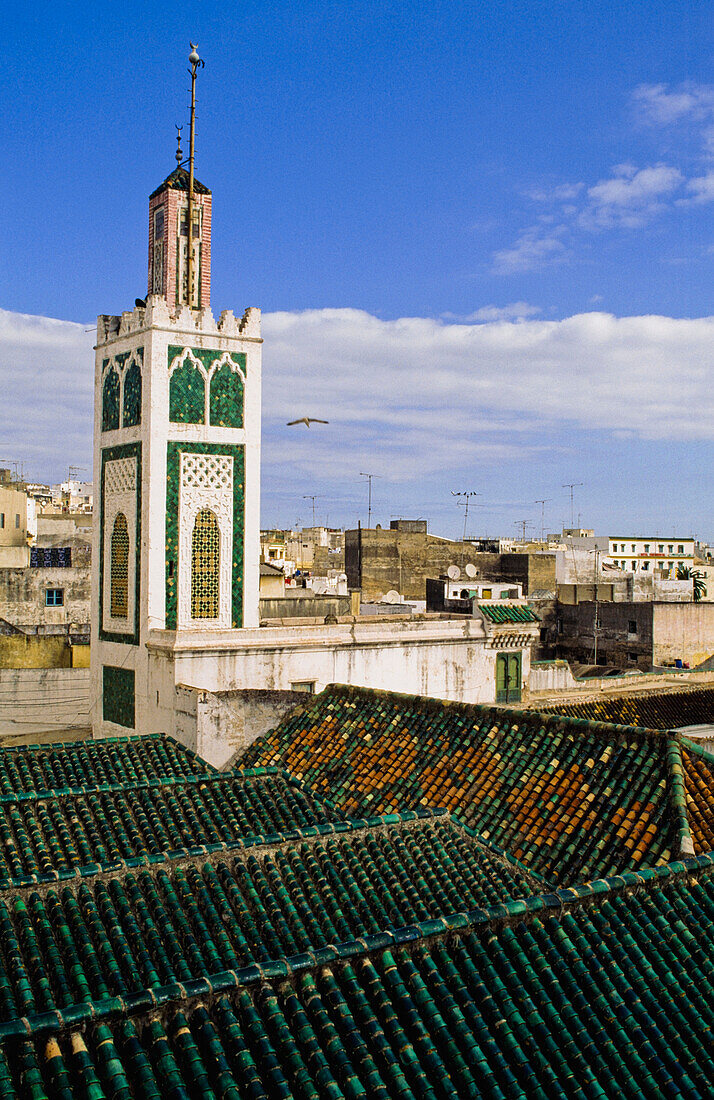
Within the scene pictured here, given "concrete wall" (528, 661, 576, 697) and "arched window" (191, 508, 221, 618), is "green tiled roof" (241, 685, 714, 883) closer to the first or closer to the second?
"arched window" (191, 508, 221, 618)

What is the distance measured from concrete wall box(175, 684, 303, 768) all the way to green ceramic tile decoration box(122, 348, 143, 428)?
5.04 metres

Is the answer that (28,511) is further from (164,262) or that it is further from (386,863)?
(386,863)

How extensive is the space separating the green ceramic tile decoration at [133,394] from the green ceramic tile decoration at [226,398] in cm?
128

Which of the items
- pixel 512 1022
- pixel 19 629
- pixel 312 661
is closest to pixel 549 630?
pixel 19 629

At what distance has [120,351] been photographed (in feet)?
55.7

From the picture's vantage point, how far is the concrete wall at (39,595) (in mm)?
30891

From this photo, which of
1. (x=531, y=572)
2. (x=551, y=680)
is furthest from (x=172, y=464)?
(x=531, y=572)

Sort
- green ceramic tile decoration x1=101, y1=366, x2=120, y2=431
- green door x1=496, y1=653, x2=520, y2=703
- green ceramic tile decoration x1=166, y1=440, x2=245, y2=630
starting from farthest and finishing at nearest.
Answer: green door x1=496, y1=653, x2=520, y2=703 < green ceramic tile decoration x1=101, y1=366, x2=120, y2=431 < green ceramic tile decoration x1=166, y1=440, x2=245, y2=630

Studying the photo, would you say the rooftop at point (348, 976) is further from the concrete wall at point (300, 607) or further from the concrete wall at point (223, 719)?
the concrete wall at point (300, 607)

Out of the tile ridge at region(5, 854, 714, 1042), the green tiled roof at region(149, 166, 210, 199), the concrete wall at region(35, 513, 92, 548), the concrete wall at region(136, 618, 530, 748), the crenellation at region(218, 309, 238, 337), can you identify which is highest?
the green tiled roof at region(149, 166, 210, 199)

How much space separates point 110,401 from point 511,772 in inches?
410

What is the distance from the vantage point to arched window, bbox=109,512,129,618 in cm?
1692

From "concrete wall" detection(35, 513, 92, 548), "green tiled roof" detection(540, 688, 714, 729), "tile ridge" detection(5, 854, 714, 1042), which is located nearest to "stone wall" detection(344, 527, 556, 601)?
"concrete wall" detection(35, 513, 92, 548)

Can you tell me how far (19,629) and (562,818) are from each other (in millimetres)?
23832
